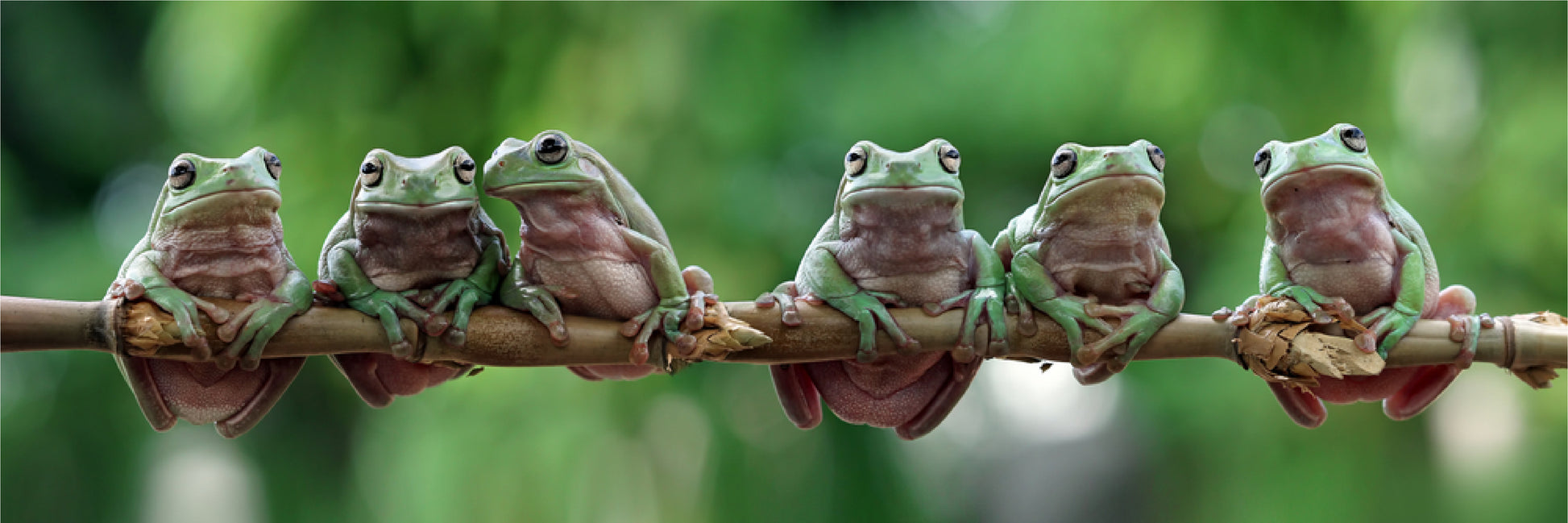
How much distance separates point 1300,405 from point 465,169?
6.27 feet

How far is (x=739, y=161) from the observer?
565 centimetres

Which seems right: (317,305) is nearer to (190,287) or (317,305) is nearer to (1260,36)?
(190,287)

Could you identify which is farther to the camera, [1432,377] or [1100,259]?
[1432,377]

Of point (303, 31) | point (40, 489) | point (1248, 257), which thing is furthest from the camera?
point (40, 489)

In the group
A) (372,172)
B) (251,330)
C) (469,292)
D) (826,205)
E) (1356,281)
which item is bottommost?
(251,330)

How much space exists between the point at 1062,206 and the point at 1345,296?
2.04 feet

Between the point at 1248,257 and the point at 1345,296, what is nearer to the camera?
the point at 1345,296

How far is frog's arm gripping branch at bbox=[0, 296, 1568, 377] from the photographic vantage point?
2.22 m

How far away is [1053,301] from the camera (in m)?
2.49

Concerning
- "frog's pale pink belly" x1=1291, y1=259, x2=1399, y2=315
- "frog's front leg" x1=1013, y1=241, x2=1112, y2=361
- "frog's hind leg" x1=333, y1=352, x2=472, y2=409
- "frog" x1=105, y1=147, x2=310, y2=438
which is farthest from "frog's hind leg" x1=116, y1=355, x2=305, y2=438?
"frog's pale pink belly" x1=1291, y1=259, x2=1399, y2=315

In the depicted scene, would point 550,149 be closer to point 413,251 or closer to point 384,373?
point 413,251

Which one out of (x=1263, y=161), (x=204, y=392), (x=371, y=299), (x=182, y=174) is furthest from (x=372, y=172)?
(x=1263, y=161)

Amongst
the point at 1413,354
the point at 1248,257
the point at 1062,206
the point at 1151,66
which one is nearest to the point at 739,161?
the point at 1151,66

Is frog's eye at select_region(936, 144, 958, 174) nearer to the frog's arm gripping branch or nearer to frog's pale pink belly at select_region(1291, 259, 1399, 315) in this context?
the frog's arm gripping branch
